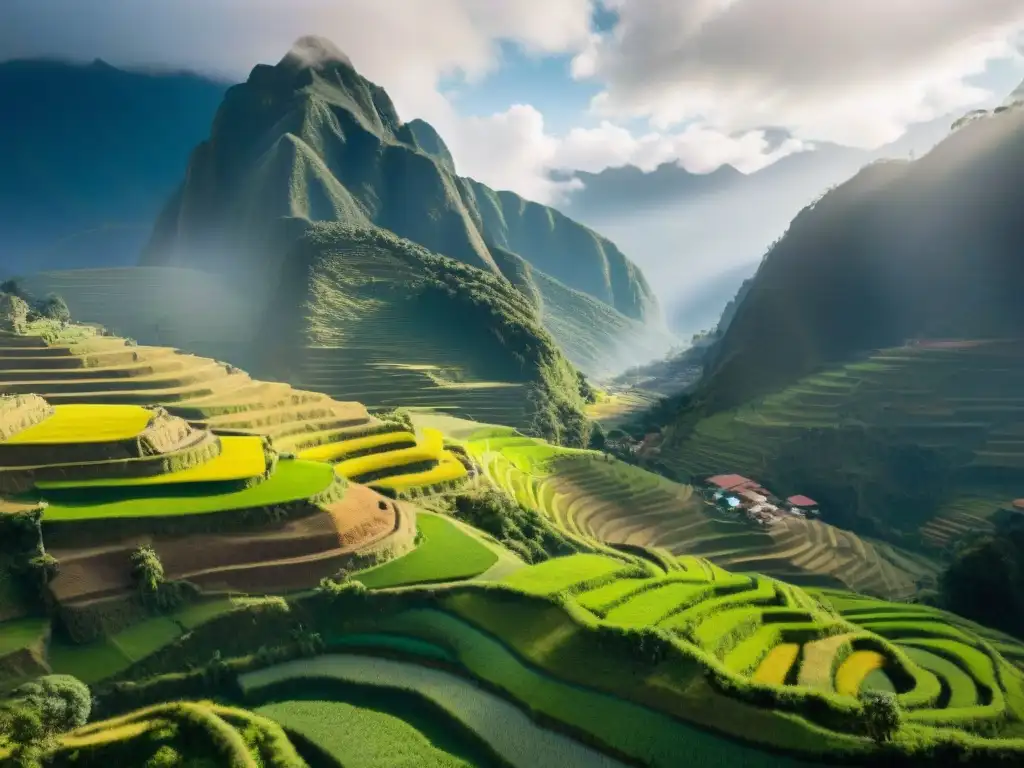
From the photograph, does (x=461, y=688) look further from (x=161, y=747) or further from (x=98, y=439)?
(x=98, y=439)

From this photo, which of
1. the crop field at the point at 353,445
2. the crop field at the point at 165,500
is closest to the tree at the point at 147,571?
the crop field at the point at 165,500

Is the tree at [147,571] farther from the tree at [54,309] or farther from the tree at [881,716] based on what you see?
the tree at [54,309]

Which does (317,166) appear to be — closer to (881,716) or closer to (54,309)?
(54,309)

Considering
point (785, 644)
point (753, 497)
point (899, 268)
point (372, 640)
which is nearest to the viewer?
point (785, 644)

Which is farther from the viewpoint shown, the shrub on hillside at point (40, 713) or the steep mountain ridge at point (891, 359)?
the steep mountain ridge at point (891, 359)

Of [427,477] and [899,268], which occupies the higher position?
[899,268]

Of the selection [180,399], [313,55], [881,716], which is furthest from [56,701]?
[313,55]

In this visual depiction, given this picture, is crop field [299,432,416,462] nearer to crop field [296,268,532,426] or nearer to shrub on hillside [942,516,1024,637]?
crop field [296,268,532,426]

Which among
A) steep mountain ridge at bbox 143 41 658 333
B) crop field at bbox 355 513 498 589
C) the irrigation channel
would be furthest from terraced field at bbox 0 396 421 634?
steep mountain ridge at bbox 143 41 658 333
